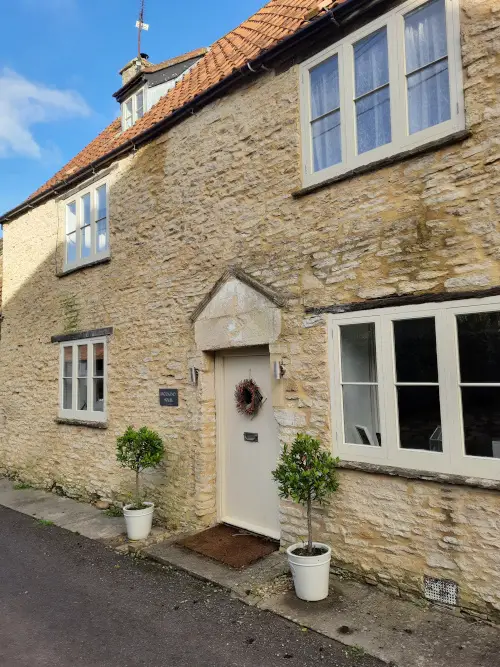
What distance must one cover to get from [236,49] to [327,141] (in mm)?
3204

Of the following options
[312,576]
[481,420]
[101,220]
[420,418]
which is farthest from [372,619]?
[101,220]

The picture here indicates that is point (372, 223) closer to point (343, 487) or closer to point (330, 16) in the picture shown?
point (330, 16)

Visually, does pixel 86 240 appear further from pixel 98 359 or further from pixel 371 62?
pixel 371 62

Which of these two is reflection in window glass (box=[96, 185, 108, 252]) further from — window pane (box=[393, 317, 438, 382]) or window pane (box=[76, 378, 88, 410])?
window pane (box=[393, 317, 438, 382])

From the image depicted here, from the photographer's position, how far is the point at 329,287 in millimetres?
5074

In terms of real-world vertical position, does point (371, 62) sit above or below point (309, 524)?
above

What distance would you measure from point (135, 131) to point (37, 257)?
3484 mm

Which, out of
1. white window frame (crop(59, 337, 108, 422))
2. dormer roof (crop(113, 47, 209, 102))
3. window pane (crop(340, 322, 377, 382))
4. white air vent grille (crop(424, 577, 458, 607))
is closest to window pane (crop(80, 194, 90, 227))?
white window frame (crop(59, 337, 108, 422))

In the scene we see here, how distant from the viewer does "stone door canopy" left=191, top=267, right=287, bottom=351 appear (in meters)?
5.59

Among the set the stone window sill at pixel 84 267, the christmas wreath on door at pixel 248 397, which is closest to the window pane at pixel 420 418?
the christmas wreath on door at pixel 248 397

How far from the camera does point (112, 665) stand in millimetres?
3729

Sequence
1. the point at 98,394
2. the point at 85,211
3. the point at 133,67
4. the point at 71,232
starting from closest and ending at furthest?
the point at 98,394 < the point at 85,211 < the point at 71,232 < the point at 133,67

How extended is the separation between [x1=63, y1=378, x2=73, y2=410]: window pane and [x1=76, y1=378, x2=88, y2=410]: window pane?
36 centimetres

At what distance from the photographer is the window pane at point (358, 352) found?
486 cm
